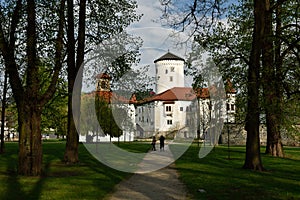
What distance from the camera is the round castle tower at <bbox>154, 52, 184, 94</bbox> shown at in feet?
57.5

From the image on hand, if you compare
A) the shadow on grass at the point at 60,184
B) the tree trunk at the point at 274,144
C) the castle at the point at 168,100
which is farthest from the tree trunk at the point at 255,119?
the tree trunk at the point at 274,144

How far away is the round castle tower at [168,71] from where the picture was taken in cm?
1751

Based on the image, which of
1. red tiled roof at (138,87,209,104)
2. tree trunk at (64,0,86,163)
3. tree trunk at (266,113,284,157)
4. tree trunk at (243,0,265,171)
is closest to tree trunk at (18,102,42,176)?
tree trunk at (64,0,86,163)

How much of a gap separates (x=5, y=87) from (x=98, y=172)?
14909mm

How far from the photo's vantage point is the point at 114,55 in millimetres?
21188

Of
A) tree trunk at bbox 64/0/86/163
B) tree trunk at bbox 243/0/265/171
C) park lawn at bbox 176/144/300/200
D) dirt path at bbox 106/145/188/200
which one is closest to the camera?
dirt path at bbox 106/145/188/200

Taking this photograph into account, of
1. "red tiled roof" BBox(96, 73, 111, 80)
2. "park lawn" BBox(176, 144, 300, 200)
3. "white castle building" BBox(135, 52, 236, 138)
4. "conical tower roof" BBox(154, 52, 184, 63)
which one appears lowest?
"park lawn" BBox(176, 144, 300, 200)

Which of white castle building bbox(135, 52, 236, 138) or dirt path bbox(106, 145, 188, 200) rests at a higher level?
white castle building bbox(135, 52, 236, 138)

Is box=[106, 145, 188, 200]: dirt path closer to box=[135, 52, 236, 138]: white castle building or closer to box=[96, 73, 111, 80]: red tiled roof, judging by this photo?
box=[135, 52, 236, 138]: white castle building

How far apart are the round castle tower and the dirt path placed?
484 centimetres

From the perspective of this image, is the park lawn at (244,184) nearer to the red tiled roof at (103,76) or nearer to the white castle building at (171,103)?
the white castle building at (171,103)

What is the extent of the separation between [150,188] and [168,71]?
7.67 meters

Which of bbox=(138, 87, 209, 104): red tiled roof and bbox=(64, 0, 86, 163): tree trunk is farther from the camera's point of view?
bbox=(138, 87, 209, 104): red tiled roof

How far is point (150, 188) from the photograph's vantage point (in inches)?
462
